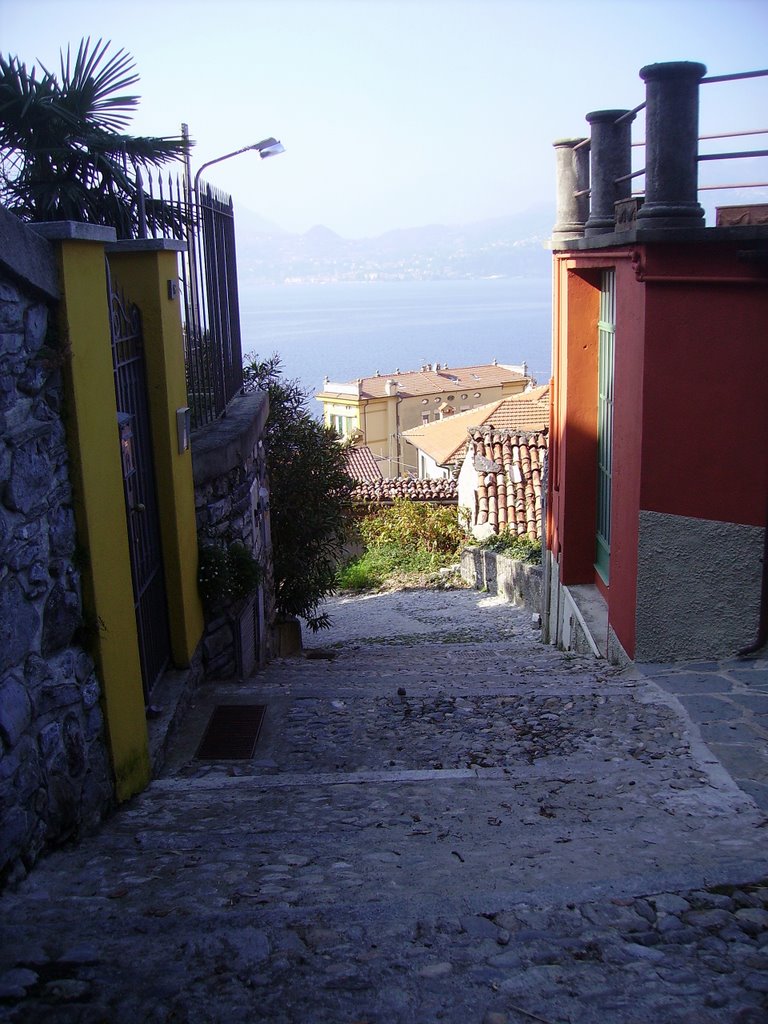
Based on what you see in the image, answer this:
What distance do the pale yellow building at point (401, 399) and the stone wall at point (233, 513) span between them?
48.0 meters

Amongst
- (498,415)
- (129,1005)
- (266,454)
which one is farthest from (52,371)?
(498,415)

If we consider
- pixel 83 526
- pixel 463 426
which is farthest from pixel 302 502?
pixel 463 426

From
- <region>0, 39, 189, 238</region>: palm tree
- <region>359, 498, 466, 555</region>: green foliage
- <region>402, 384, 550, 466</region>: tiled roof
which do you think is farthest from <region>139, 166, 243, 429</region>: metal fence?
<region>402, 384, 550, 466</region>: tiled roof

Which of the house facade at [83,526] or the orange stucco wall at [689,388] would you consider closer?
the house facade at [83,526]

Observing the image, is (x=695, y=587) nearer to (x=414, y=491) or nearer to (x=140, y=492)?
(x=140, y=492)

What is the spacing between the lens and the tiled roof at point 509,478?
69.0ft

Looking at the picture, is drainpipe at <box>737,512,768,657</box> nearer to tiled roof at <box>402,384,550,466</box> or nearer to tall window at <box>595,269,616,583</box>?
tall window at <box>595,269,616,583</box>

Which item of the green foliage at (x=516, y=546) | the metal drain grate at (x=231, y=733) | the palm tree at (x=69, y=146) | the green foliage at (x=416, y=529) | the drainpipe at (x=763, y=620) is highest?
the palm tree at (x=69, y=146)

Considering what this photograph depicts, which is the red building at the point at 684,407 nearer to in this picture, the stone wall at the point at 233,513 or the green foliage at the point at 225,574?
the green foliage at the point at 225,574

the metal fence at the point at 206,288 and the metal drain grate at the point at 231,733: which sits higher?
the metal fence at the point at 206,288

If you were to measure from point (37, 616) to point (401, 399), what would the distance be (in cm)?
5749

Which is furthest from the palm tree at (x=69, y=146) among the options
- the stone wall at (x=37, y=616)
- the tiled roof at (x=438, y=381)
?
the tiled roof at (x=438, y=381)

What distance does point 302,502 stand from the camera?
407 inches

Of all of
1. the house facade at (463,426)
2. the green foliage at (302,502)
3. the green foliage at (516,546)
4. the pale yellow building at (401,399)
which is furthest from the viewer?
the pale yellow building at (401,399)
